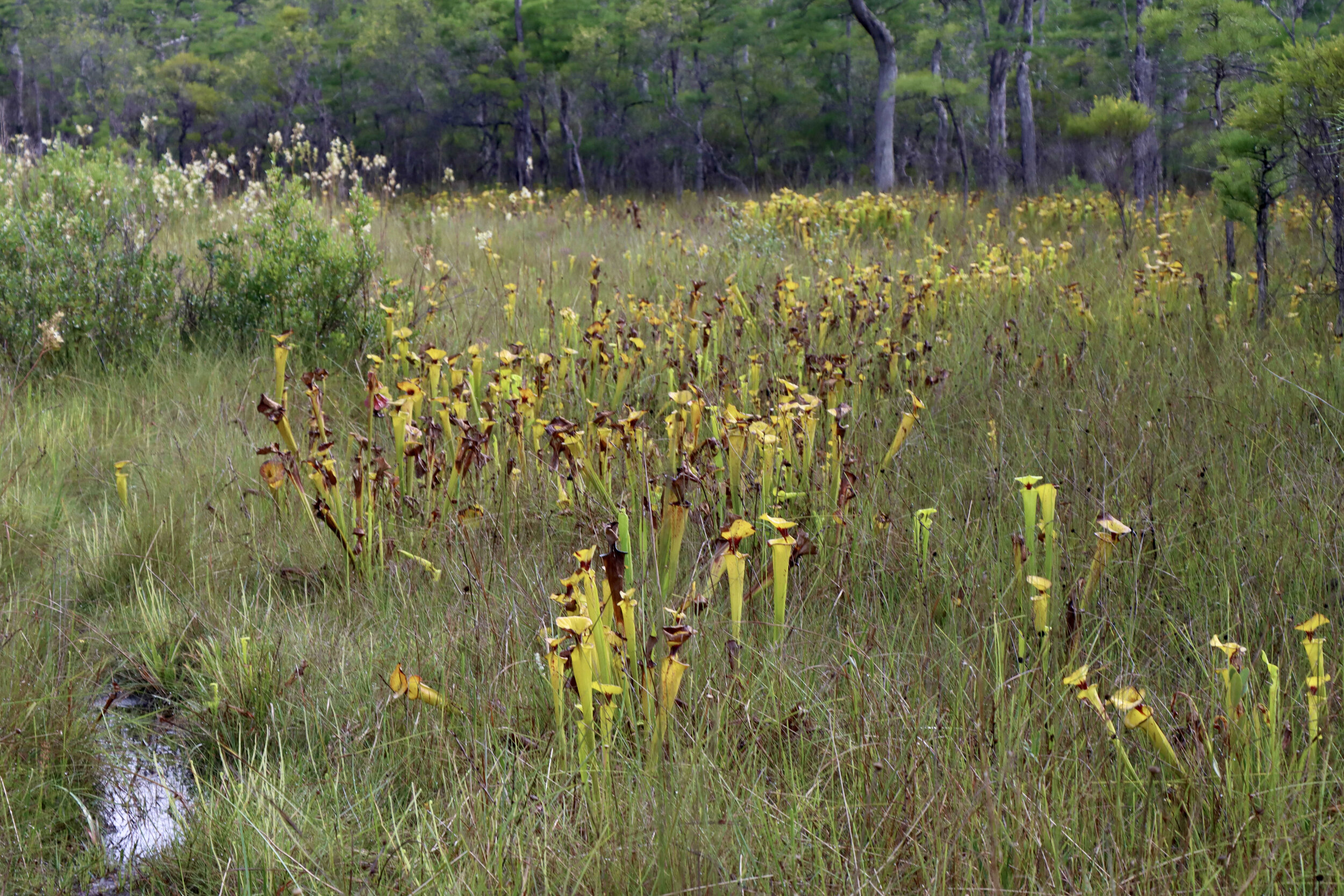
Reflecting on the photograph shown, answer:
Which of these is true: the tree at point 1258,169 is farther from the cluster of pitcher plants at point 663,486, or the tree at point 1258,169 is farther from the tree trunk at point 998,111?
the tree trunk at point 998,111

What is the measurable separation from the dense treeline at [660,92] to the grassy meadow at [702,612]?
1566 centimetres

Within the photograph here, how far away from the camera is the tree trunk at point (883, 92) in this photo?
16.4 meters

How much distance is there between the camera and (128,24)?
44.4 meters

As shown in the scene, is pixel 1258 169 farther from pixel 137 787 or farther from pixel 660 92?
pixel 660 92

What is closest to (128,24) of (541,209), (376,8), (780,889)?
(376,8)

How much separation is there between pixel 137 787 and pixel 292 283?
3388 millimetres

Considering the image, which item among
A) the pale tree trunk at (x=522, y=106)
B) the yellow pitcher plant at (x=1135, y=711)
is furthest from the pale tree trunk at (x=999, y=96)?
the yellow pitcher plant at (x=1135, y=711)

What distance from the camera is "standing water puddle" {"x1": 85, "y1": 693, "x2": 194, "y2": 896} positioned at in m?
1.71

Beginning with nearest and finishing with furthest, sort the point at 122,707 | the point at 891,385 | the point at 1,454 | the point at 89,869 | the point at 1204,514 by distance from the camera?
the point at 89,869
the point at 122,707
the point at 1204,514
the point at 1,454
the point at 891,385

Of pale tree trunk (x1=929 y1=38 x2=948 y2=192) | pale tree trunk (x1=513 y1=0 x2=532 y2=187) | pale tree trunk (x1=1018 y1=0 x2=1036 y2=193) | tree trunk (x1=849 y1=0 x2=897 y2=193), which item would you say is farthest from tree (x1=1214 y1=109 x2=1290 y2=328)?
pale tree trunk (x1=513 y1=0 x2=532 y2=187)

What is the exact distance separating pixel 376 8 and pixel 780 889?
1246 inches

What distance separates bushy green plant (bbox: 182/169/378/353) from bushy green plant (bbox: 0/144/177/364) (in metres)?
0.23

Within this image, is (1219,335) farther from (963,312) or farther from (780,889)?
(780,889)

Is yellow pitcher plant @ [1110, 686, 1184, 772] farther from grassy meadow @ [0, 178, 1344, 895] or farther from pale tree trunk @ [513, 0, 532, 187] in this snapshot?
pale tree trunk @ [513, 0, 532, 187]
